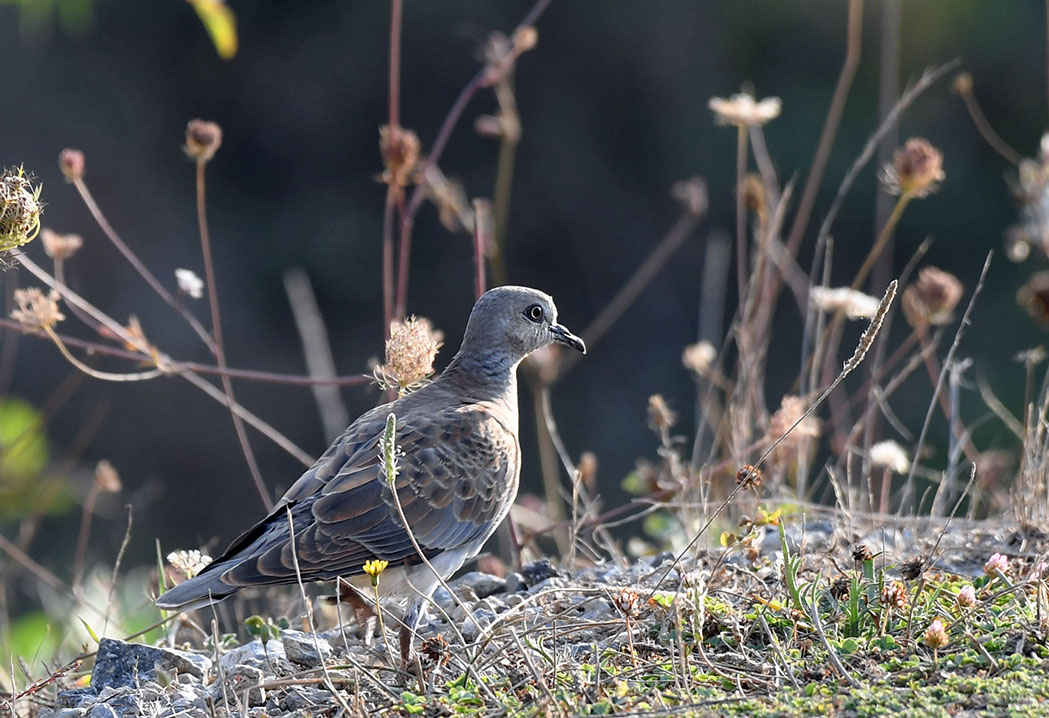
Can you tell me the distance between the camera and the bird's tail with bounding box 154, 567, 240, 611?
3031mm

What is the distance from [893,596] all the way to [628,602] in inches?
21.8

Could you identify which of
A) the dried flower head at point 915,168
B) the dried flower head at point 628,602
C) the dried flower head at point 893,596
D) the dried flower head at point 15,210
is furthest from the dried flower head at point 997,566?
the dried flower head at point 15,210

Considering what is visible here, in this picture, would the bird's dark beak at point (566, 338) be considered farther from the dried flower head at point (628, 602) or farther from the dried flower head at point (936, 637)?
the dried flower head at point (936, 637)

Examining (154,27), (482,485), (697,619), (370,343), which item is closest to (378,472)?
(482,485)

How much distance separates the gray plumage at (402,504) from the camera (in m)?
3.18

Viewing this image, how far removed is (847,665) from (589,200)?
7.89 m

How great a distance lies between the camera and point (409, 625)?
2982mm

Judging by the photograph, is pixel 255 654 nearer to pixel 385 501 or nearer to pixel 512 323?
pixel 385 501

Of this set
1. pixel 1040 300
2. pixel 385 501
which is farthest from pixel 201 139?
pixel 1040 300

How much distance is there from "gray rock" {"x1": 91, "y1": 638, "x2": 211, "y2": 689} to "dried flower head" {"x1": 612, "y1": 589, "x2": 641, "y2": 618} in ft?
3.48

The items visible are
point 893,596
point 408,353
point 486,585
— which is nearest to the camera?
point 893,596

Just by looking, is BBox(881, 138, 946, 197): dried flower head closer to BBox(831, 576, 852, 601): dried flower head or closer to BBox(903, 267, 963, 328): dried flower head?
Answer: BBox(903, 267, 963, 328): dried flower head

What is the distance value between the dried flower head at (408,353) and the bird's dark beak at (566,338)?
2.70ft

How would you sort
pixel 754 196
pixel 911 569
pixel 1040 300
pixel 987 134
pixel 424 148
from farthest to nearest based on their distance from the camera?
pixel 424 148 → pixel 987 134 → pixel 754 196 → pixel 1040 300 → pixel 911 569
